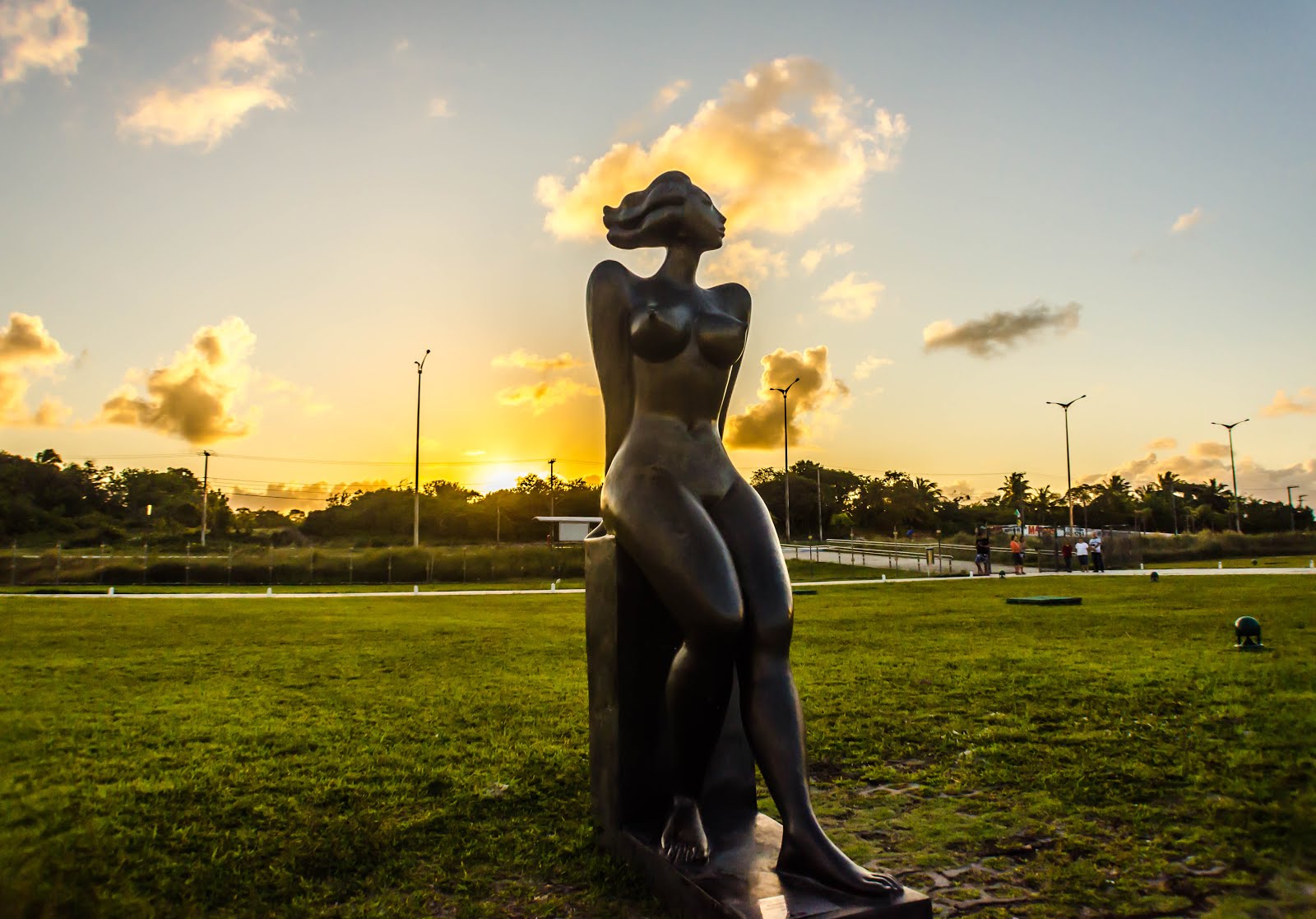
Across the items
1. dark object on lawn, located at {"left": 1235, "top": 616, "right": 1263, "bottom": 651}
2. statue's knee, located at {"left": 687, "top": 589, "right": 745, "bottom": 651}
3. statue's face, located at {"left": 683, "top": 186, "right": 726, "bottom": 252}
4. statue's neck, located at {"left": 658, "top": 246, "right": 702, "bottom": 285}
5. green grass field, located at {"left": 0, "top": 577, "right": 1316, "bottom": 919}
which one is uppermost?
statue's face, located at {"left": 683, "top": 186, "right": 726, "bottom": 252}

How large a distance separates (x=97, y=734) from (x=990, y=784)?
5387 millimetres

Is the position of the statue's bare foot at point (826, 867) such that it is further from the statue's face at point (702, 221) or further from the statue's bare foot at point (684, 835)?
the statue's face at point (702, 221)

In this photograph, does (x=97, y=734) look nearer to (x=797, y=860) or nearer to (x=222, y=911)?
(x=222, y=911)

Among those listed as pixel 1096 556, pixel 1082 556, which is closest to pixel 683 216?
pixel 1096 556

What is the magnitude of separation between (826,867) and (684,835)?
2.11ft

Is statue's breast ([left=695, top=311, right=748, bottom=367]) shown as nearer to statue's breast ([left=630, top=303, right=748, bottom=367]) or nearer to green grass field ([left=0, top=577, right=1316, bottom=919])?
statue's breast ([left=630, top=303, right=748, bottom=367])

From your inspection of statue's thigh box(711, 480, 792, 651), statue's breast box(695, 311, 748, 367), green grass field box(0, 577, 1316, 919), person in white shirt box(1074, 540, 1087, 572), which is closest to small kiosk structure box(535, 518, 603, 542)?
person in white shirt box(1074, 540, 1087, 572)

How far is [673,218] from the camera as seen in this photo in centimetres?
364

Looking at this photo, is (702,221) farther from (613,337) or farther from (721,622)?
(721,622)

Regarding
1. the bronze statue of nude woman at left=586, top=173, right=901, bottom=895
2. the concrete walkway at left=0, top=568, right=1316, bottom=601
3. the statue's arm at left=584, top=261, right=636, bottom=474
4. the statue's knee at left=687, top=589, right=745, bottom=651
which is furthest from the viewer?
the concrete walkway at left=0, top=568, right=1316, bottom=601

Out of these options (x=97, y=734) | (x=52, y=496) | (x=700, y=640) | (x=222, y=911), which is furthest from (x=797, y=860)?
(x=52, y=496)

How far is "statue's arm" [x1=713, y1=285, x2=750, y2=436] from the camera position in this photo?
3.67m

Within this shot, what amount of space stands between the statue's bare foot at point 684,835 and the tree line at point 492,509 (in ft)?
203

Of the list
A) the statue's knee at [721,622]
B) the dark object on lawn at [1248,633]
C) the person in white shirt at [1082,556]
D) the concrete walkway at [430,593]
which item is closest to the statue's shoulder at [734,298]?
the statue's knee at [721,622]
